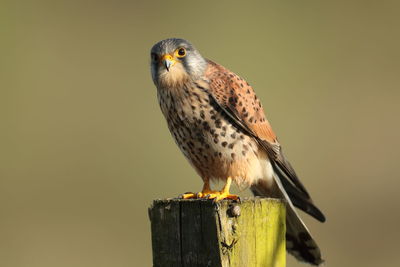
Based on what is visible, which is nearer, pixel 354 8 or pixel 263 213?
pixel 263 213

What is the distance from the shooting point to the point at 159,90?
478cm

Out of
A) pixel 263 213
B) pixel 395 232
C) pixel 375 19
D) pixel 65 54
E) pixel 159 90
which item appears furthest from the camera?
pixel 375 19

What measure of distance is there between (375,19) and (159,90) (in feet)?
32.1

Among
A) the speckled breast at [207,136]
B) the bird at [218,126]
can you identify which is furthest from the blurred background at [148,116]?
the speckled breast at [207,136]

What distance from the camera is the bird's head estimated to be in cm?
470

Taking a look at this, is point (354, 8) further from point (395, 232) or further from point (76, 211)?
point (76, 211)


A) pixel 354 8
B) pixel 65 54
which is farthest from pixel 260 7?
pixel 65 54

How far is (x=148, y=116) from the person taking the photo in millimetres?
10633

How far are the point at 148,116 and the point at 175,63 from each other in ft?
19.4

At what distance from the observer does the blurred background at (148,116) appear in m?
8.56

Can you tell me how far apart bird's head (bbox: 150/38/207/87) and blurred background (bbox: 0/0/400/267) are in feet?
9.53

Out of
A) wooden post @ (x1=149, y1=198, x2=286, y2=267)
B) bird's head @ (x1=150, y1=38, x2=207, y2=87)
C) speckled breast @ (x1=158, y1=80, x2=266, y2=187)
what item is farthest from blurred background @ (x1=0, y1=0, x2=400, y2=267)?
wooden post @ (x1=149, y1=198, x2=286, y2=267)

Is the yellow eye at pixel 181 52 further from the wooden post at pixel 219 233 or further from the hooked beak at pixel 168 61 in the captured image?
the wooden post at pixel 219 233

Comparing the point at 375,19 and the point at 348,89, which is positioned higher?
the point at 375,19
